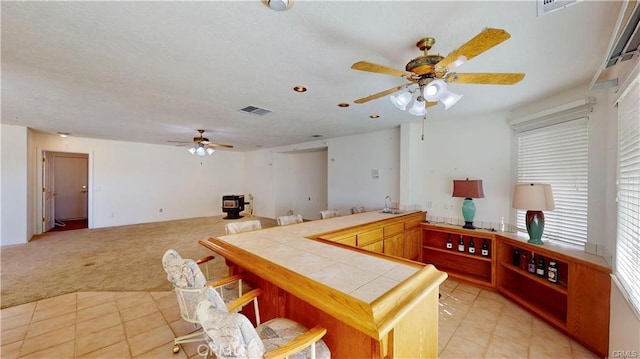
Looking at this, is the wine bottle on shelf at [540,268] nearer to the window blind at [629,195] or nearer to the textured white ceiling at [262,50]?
the window blind at [629,195]

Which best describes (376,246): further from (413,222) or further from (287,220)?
(287,220)

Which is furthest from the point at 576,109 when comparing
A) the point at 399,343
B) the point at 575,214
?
the point at 399,343

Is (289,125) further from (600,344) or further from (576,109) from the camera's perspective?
(600,344)

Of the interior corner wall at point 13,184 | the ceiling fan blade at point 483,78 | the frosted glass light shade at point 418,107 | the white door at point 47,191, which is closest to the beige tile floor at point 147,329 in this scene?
the frosted glass light shade at point 418,107

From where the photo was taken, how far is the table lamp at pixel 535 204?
2604 mm

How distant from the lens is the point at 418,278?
1.29 m

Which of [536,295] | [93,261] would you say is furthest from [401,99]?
[93,261]

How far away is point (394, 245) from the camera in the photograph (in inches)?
136

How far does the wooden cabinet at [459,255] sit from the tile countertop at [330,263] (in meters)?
2.41

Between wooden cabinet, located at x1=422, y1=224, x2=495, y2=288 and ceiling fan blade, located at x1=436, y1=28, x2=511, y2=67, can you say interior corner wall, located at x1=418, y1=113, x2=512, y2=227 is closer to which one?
wooden cabinet, located at x1=422, y1=224, x2=495, y2=288

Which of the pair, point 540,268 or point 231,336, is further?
point 540,268

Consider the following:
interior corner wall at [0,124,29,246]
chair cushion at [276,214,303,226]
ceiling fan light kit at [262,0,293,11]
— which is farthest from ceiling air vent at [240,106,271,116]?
interior corner wall at [0,124,29,246]

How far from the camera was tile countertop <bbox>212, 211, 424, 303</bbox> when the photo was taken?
1.24 m

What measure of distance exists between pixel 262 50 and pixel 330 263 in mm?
1718
